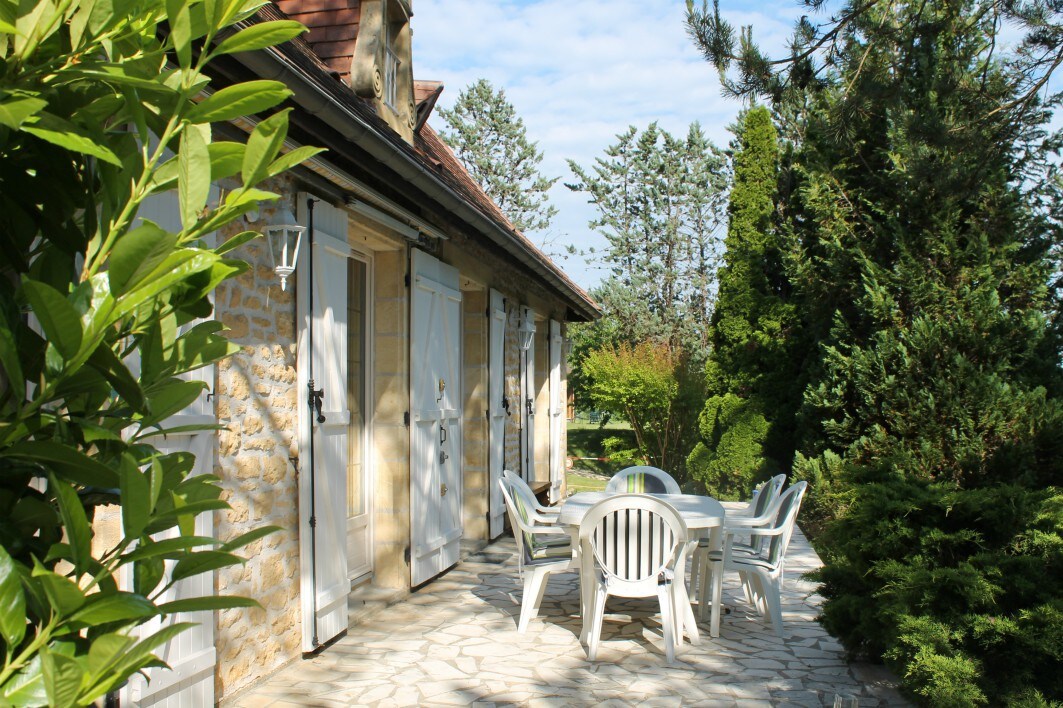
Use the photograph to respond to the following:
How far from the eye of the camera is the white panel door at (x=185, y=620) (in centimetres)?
327

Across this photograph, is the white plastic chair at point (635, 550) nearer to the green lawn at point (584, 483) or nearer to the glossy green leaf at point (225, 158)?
the glossy green leaf at point (225, 158)

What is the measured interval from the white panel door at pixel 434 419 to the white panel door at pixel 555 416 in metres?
4.69

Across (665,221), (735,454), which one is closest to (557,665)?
(735,454)

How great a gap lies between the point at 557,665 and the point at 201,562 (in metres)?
4.20

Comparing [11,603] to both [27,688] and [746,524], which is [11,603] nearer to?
[27,688]

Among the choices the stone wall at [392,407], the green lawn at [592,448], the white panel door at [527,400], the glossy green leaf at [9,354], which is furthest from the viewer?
the green lawn at [592,448]

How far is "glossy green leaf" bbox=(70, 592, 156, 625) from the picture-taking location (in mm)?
871

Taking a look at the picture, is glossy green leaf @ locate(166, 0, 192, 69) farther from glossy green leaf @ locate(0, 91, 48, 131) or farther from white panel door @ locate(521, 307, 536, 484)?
white panel door @ locate(521, 307, 536, 484)

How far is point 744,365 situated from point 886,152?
17.0ft

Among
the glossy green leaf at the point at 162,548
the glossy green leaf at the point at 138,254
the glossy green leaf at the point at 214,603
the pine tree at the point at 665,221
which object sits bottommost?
the glossy green leaf at the point at 214,603

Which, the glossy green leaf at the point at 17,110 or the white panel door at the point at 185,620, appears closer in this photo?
the glossy green leaf at the point at 17,110

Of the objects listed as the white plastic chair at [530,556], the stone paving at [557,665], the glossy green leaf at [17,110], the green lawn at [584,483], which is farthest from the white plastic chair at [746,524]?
the green lawn at [584,483]

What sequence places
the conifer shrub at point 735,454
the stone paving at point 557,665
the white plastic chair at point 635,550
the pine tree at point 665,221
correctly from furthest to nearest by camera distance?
1. the pine tree at point 665,221
2. the conifer shrub at point 735,454
3. the white plastic chair at point 635,550
4. the stone paving at point 557,665

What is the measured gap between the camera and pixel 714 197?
89.6ft
